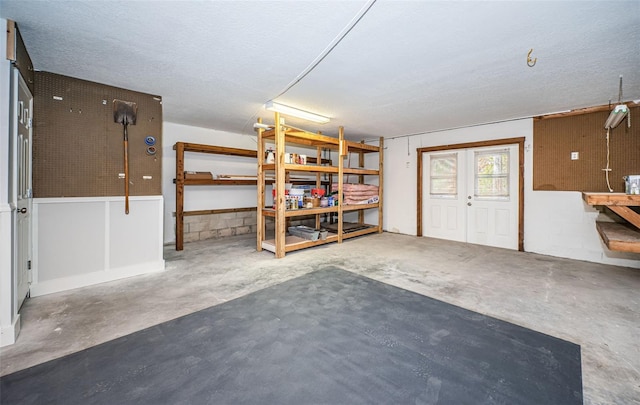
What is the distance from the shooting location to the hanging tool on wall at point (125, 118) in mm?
3330

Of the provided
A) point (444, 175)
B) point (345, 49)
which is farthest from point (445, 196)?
point (345, 49)

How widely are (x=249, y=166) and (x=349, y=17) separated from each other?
497 cm

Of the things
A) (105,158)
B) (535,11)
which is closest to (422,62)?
(535,11)

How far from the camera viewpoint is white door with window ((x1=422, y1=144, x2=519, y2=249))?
16.8 ft

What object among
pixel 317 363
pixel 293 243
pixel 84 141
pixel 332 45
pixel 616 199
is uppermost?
pixel 332 45

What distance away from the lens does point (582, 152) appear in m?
4.33

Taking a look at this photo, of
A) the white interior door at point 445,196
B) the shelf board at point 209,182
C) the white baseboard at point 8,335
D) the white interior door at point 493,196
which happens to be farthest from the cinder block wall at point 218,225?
the white interior door at point 493,196

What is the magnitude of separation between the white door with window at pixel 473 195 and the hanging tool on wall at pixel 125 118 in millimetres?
5700

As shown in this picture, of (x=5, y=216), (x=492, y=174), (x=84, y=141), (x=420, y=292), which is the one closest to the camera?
(x=5, y=216)

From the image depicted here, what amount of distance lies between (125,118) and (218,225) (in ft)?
9.96

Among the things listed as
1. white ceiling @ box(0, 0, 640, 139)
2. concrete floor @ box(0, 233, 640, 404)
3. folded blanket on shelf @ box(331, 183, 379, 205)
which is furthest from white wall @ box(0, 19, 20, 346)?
folded blanket on shelf @ box(331, 183, 379, 205)

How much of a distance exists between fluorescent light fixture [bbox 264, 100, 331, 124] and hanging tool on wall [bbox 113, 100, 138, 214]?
177cm

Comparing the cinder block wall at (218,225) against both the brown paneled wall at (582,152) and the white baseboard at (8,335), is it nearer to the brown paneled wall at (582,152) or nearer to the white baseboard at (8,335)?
the white baseboard at (8,335)

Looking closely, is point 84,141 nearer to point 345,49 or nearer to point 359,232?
point 345,49
